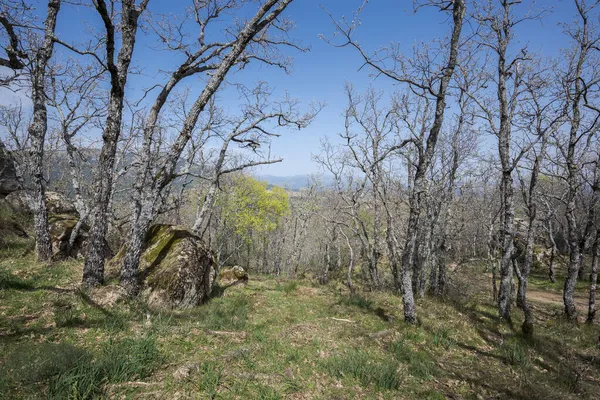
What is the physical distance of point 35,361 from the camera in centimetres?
376

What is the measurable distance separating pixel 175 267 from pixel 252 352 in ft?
13.6

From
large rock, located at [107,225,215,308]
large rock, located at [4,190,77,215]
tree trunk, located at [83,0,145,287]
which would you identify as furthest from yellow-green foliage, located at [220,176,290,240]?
tree trunk, located at [83,0,145,287]

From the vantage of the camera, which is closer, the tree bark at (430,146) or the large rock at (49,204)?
the tree bark at (430,146)

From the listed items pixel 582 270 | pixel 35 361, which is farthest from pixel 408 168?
pixel 582 270

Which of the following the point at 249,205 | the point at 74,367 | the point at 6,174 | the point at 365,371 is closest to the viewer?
the point at 74,367

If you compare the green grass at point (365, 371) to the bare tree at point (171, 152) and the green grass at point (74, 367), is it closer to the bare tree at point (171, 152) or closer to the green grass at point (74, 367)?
the green grass at point (74, 367)

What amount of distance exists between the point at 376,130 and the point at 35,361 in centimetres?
1492

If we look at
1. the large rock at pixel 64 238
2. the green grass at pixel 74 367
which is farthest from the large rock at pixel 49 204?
the green grass at pixel 74 367

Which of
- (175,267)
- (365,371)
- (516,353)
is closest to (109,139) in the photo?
(175,267)

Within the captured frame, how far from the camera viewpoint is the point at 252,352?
535 centimetres

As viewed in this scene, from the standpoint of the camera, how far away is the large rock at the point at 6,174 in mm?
10656

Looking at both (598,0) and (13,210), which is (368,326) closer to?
(598,0)

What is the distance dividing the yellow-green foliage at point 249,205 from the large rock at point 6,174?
12853 mm

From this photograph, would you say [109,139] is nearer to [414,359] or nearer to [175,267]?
[175,267]
